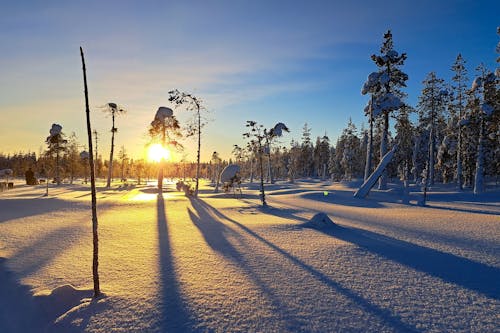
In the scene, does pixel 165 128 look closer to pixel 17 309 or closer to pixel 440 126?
pixel 17 309

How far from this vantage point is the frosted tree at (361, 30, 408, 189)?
2652cm

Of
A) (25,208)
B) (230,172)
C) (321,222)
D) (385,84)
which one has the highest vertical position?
(385,84)

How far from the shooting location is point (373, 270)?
6.84 metres

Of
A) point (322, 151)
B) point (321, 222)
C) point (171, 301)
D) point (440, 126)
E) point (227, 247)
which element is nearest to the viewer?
point (171, 301)

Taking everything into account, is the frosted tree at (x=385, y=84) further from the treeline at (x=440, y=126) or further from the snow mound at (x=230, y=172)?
the snow mound at (x=230, y=172)

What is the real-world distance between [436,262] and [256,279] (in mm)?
5010

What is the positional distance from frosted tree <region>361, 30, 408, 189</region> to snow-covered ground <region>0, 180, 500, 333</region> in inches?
630

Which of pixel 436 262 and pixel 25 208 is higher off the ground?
pixel 436 262

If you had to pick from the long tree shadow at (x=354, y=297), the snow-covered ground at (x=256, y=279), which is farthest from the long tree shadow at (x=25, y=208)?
the long tree shadow at (x=354, y=297)

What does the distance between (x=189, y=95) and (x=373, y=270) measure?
24697 mm

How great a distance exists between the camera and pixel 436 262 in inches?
292

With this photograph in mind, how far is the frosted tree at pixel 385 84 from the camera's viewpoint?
26516 mm

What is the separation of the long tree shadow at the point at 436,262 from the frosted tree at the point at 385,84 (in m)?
19.5

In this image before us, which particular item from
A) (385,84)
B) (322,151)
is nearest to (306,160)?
(322,151)
